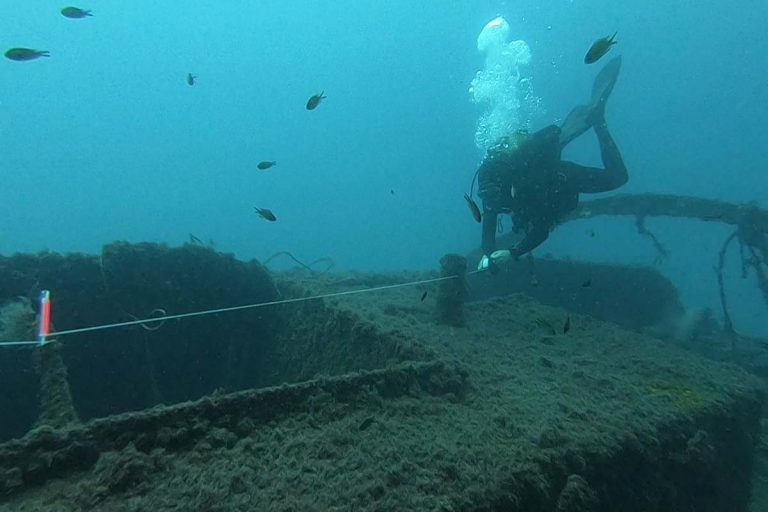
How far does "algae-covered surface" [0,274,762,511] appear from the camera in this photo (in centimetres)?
207

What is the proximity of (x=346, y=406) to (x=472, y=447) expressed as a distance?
0.88m

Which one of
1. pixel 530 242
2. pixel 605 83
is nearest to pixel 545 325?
pixel 530 242

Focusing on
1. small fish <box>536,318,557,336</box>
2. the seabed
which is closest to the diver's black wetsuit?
the seabed

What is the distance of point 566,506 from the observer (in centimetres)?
234

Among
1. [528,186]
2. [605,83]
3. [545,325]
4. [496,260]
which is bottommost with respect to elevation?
[545,325]

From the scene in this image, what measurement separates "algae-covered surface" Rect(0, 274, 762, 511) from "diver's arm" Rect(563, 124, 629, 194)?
4.83m

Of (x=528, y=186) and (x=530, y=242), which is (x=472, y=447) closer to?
(x=530, y=242)

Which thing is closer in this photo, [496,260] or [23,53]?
[23,53]

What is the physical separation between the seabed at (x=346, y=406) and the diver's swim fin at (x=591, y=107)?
5.97 meters

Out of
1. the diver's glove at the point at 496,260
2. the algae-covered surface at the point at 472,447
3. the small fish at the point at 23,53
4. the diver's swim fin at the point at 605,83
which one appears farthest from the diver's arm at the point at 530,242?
the small fish at the point at 23,53

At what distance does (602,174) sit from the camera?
29.3 feet

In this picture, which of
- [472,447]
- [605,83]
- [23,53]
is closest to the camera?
[472,447]

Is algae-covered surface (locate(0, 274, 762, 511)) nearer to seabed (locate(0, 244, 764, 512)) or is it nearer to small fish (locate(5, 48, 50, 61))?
seabed (locate(0, 244, 764, 512))

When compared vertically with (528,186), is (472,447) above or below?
below
